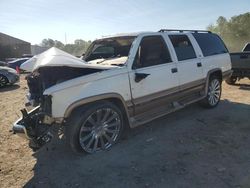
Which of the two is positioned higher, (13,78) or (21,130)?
(13,78)

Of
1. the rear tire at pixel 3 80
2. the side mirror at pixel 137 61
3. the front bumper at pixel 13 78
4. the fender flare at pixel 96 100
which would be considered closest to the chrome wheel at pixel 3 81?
the rear tire at pixel 3 80

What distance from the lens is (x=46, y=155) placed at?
500 cm

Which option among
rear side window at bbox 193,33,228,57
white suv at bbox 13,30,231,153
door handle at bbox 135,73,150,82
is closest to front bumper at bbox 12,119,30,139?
white suv at bbox 13,30,231,153

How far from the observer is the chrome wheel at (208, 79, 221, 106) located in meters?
7.36

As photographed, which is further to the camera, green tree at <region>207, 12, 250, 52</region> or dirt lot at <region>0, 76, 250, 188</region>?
green tree at <region>207, 12, 250, 52</region>

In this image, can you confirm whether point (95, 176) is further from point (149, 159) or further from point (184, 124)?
point (184, 124)

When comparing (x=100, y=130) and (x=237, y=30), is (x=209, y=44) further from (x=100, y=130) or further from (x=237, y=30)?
(x=237, y=30)

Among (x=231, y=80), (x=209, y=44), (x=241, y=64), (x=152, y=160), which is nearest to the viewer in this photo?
(x=152, y=160)

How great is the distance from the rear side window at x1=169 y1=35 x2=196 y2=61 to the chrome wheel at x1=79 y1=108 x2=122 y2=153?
2127mm

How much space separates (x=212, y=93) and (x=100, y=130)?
370 centimetres

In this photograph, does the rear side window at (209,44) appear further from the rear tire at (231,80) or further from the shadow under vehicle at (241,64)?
the rear tire at (231,80)

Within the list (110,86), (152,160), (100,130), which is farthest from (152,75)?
(152,160)

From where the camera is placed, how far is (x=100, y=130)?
4.92 metres

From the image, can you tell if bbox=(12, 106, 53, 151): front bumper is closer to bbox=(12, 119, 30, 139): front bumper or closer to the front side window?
bbox=(12, 119, 30, 139): front bumper
